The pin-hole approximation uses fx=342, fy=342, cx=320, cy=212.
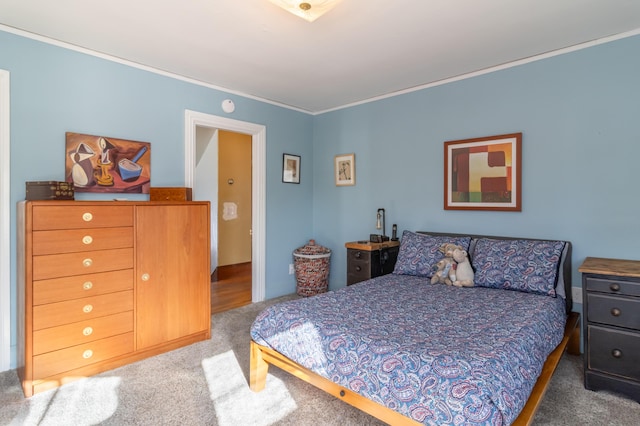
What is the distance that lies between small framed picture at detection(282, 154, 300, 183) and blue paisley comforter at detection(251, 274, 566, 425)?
2184mm

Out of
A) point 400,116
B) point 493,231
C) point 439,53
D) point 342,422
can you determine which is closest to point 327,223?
point 400,116

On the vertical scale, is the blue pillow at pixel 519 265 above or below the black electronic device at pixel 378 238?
below

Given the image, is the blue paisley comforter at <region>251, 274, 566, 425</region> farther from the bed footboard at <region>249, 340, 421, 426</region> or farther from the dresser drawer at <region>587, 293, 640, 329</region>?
the dresser drawer at <region>587, 293, 640, 329</region>

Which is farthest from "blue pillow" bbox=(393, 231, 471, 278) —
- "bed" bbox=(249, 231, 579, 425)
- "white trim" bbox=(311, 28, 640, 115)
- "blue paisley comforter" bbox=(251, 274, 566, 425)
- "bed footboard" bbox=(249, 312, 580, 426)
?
"white trim" bbox=(311, 28, 640, 115)

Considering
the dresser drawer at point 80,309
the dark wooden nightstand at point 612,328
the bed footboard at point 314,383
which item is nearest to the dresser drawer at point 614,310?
the dark wooden nightstand at point 612,328

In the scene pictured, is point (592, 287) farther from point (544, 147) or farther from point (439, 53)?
point (439, 53)

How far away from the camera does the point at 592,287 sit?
7.15 feet

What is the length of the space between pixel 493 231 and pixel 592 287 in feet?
3.45

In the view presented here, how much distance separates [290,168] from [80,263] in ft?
8.50

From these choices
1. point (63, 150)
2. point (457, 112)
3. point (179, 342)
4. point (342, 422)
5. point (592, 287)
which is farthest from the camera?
point (457, 112)

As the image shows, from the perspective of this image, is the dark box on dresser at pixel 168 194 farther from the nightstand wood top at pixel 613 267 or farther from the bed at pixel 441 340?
the nightstand wood top at pixel 613 267

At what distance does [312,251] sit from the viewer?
423 cm

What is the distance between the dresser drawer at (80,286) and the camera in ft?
7.22

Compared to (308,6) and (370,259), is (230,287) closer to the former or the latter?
(370,259)
